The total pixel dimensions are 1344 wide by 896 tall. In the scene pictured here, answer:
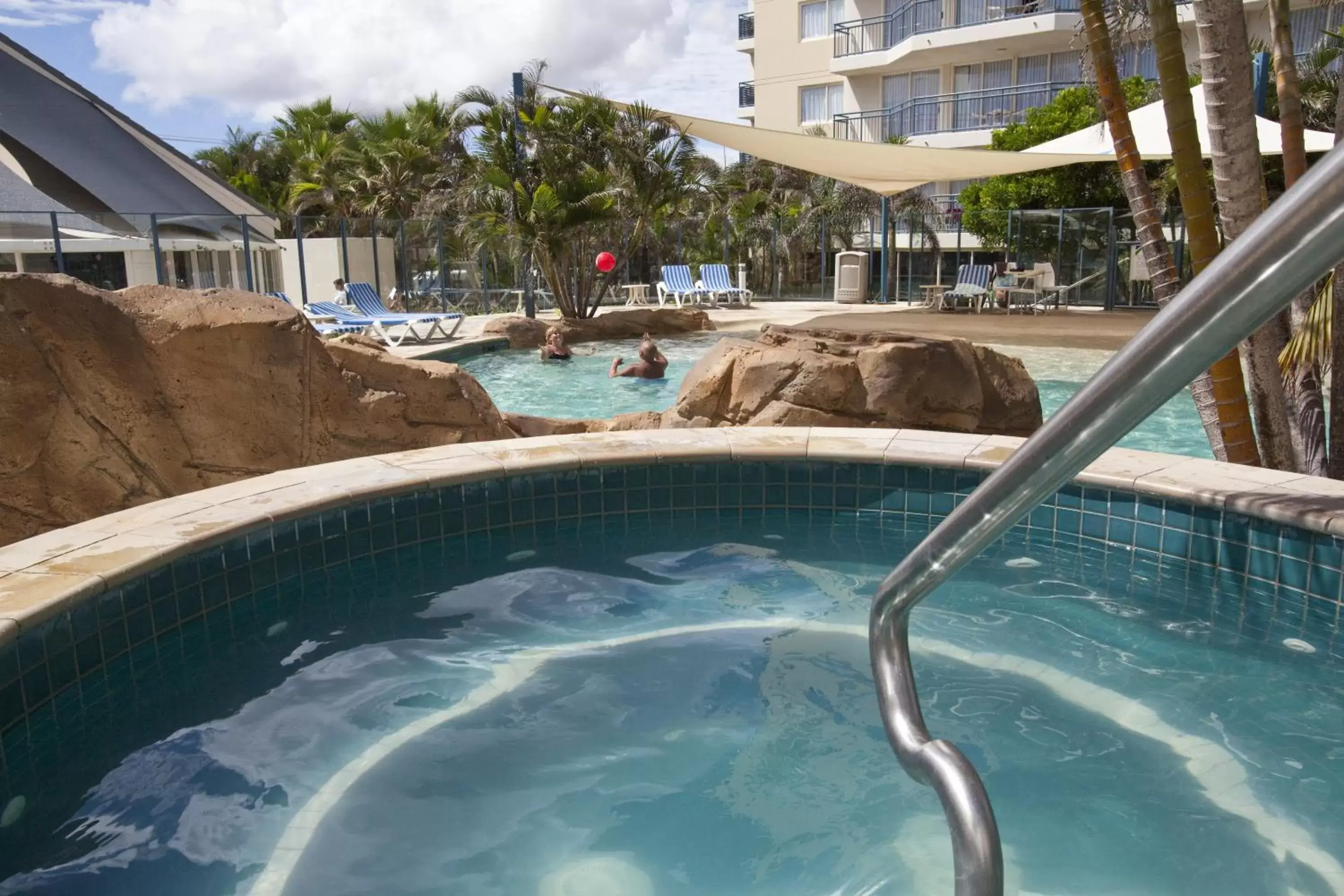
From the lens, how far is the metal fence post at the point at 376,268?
18734 millimetres

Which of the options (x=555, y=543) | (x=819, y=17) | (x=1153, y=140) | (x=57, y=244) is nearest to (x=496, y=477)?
(x=555, y=543)

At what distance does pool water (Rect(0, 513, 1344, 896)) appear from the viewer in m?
2.55

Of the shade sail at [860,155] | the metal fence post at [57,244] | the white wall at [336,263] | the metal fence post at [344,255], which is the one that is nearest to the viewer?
the shade sail at [860,155]

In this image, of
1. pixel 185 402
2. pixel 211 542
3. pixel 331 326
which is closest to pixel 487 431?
pixel 185 402

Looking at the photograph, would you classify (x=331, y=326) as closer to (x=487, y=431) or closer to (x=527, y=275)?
(x=527, y=275)

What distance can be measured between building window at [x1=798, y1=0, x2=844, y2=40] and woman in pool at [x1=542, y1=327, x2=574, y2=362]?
75.2 feet

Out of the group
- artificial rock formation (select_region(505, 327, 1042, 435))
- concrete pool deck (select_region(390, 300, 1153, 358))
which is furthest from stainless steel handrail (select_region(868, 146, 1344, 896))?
concrete pool deck (select_region(390, 300, 1153, 358))

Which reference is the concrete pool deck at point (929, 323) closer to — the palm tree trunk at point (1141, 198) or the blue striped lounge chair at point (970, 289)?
the blue striped lounge chair at point (970, 289)

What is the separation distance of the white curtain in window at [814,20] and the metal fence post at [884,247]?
448 inches

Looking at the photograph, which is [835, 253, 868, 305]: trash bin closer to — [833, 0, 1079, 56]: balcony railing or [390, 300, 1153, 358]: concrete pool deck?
[390, 300, 1153, 358]: concrete pool deck

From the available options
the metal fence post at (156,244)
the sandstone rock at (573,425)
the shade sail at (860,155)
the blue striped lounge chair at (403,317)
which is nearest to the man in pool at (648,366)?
the shade sail at (860,155)

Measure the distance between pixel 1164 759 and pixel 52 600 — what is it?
10.4ft

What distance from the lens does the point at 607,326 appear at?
1589cm

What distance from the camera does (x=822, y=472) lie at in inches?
187
